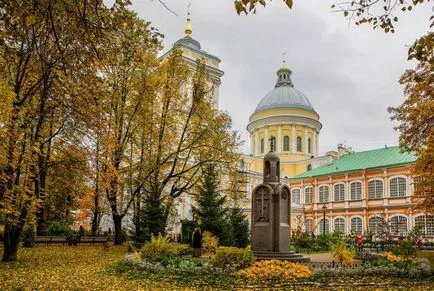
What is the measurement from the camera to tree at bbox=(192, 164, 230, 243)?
24.0 metres

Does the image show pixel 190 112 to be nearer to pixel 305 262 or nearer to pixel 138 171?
pixel 138 171

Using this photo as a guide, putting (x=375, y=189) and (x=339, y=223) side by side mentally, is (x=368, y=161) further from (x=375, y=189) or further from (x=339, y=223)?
(x=339, y=223)

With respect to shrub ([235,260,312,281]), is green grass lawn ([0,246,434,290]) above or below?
below

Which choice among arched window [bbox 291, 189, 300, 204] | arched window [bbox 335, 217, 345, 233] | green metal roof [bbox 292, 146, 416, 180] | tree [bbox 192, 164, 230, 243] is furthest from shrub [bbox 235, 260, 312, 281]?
arched window [bbox 291, 189, 300, 204]

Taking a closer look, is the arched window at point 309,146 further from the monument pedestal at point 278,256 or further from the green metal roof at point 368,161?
the monument pedestal at point 278,256

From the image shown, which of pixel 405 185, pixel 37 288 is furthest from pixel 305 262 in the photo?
pixel 405 185

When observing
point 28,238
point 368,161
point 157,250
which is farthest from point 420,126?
point 368,161

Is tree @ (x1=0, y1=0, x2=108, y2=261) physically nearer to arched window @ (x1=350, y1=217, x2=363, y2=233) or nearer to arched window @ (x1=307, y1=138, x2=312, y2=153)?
arched window @ (x1=350, y1=217, x2=363, y2=233)

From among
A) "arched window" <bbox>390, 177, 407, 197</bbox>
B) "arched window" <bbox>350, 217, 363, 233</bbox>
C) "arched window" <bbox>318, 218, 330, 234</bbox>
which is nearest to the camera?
"arched window" <bbox>390, 177, 407, 197</bbox>

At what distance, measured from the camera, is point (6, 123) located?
13.3 metres

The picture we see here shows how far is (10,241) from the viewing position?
1546cm

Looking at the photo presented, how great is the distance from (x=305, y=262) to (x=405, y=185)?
3400 cm

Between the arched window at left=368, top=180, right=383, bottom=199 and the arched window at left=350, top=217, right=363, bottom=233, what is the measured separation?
2947 millimetres

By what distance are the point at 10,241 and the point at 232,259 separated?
8093mm
